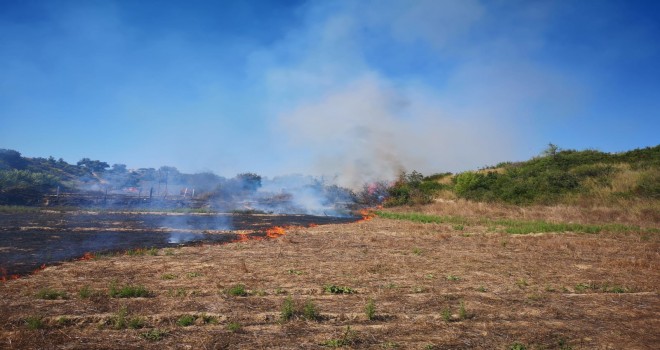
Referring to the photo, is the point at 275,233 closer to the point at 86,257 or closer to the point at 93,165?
the point at 86,257

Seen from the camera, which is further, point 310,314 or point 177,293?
point 177,293

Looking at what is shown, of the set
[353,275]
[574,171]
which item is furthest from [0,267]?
[574,171]

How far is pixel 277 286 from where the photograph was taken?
29.3ft

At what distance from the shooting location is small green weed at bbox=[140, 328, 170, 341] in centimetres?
566

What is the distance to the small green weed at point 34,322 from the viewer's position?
588cm

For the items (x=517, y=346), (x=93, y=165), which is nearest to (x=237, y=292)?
(x=517, y=346)

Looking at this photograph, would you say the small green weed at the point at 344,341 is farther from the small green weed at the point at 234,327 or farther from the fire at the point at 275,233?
the fire at the point at 275,233

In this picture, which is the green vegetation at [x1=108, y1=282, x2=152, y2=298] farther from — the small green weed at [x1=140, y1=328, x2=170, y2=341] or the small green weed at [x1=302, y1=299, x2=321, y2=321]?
the small green weed at [x1=302, y1=299, x2=321, y2=321]

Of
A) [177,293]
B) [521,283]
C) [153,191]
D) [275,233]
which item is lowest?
[177,293]

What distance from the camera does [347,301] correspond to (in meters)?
7.82

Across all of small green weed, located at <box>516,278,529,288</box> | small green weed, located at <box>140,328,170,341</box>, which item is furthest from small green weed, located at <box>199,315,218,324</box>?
small green weed, located at <box>516,278,529,288</box>

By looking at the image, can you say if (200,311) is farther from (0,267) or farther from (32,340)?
(0,267)

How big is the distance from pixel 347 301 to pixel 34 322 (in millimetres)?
5466

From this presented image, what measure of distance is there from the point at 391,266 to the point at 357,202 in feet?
160
